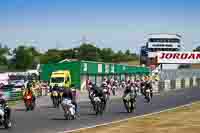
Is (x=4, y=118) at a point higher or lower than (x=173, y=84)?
higher

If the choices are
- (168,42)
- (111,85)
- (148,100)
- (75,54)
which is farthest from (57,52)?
(148,100)

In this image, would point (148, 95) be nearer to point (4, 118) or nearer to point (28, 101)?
point (28, 101)

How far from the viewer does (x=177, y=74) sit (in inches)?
3088

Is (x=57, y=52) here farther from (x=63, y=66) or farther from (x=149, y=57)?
(x=63, y=66)

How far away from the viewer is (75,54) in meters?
152

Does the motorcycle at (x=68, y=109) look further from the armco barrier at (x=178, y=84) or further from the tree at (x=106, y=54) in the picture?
the tree at (x=106, y=54)

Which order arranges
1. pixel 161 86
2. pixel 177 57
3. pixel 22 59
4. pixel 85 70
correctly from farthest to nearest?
pixel 22 59
pixel 177 57
pixel 85 70
pixel 161 86

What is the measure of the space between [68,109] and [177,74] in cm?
5567

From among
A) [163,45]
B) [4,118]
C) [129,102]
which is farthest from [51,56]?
[4,118]

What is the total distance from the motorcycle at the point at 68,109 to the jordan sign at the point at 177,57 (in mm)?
79182

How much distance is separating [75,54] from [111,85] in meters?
97.7

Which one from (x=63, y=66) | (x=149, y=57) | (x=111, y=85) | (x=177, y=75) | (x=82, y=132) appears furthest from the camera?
(x=149, y=57)

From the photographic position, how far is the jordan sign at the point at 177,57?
10288 centimetres

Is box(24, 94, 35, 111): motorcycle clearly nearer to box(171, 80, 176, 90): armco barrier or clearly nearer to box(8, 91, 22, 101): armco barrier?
box(8, 91, 22, 101): armco barrier
